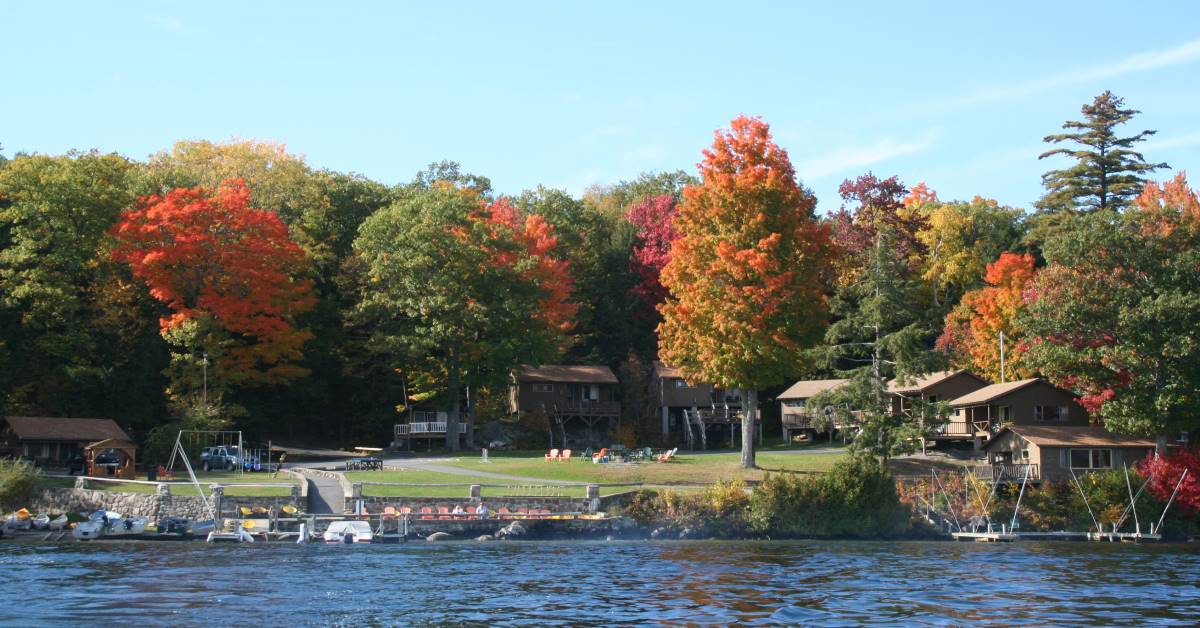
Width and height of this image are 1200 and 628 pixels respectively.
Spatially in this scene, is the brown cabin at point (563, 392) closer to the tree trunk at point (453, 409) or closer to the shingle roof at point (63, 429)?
the tree trunk at point (453, 409)

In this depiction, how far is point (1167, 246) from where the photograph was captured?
2218 inches

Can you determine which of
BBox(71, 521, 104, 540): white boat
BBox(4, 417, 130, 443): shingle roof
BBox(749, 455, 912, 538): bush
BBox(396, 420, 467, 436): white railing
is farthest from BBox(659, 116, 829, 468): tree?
BBox(4, 417, 130, 443): shingle roof

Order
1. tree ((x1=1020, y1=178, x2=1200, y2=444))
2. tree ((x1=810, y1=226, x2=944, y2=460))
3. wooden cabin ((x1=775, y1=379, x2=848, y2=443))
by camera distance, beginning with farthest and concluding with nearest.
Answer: wooden cabin ((x1=775, y1=379, x2=848, y2=443)) < tree ((x1=810, y1=226, x2=944, y2=460)) < tree ((x1=1020, y1=178, x2=1200, y2=444))

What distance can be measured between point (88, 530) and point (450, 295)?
30.7 m

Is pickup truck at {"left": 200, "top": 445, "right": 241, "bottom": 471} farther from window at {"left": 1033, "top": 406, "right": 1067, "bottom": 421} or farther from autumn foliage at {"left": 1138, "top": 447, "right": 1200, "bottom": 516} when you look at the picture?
autumn foliage at {"left": 1138, "top": 447, "right": 1200, "bottom": 516}

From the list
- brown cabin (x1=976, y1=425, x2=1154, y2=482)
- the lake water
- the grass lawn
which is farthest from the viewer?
brown cabin (x1=976, y1=425, x2=1154, y2=482)

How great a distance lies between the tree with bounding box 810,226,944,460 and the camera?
5544 cm

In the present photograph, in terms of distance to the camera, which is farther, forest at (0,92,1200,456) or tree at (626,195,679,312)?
tree at (626,195,679,312)

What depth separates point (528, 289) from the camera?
76625 mm

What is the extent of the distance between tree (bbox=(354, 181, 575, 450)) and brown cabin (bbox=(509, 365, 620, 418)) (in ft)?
24.2

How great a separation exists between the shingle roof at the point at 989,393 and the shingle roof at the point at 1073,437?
11.1 feet

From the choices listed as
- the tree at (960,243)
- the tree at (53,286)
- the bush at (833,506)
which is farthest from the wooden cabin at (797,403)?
the tree at (53,286)

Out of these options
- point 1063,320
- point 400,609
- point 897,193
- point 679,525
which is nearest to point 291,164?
point 897,193

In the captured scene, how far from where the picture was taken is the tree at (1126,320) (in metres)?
53.8
